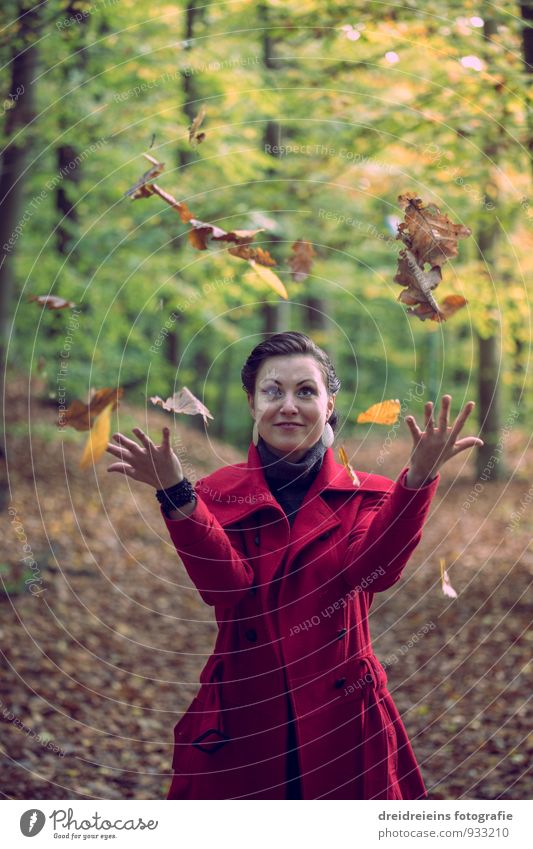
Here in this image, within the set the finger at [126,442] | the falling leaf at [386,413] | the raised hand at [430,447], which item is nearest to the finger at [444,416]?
the raised hand at [430,447]

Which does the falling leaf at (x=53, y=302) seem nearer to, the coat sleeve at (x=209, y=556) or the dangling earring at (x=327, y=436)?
the coat sleeve at (x=209, y=556)

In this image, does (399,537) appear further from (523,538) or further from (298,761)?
(523,538)

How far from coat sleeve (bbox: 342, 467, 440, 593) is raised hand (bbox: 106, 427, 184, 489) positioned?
23.7 inches

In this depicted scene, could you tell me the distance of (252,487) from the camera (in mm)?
2543

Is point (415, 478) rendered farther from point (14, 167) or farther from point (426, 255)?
point (14, 167)

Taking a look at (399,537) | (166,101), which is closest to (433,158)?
(166,101)

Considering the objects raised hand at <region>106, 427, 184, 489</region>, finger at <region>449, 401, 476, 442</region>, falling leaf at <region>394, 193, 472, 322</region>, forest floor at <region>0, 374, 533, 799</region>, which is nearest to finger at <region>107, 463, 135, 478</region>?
raised hand at <region>106, 427, 184, 489</region>

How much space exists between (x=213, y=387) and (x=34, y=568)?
1620cm

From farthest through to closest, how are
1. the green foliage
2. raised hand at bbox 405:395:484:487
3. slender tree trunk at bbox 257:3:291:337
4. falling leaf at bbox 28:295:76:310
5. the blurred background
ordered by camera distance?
slender tree trunk at bbox 257:3:291:337 < the green foliage < the blurred background < falling leaf at bbox 28:295:76:310 < raised hand at bbox 405:395:484:487

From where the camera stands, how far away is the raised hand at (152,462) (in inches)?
85.7

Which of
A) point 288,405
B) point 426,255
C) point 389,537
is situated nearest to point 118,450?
point 288,405

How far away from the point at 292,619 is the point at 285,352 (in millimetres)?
868

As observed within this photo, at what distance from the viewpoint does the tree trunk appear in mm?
6953

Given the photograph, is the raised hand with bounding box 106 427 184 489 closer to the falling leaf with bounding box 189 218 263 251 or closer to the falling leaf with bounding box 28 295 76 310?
the falling leaf with bounding box 28 295 76 310
